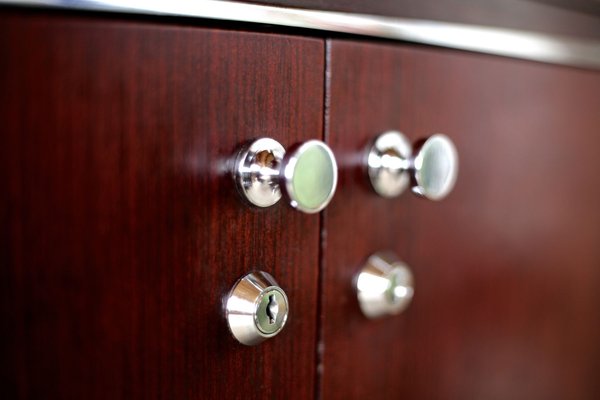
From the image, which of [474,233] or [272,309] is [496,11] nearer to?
[474,233]

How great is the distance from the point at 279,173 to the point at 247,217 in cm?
3

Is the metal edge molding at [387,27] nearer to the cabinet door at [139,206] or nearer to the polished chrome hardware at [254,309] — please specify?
the cabinet door at [139,206]

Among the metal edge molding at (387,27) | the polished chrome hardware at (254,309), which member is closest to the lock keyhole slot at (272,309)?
the polished chrome hardware at (254,309)

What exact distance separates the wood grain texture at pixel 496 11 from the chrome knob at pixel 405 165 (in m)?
0.06

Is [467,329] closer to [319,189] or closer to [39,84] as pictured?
[319,189]

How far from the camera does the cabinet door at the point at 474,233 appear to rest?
318mm

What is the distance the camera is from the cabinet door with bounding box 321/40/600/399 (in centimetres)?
32

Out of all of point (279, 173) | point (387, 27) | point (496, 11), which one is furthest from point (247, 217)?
point (496, 11)

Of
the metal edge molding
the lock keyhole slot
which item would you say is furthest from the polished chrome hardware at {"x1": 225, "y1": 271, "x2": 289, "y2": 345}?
the metal edge molding

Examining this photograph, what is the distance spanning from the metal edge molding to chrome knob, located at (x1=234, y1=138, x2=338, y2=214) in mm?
54

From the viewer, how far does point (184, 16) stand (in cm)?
24

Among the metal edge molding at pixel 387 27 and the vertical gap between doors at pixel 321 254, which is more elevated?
the metal edge molding at pixel 387 27

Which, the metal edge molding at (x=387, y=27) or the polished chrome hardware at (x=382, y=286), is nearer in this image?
the metal edge molding at (x=387, y=27)

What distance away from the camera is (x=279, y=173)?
0.26 m
